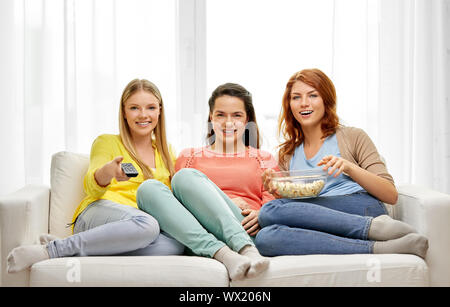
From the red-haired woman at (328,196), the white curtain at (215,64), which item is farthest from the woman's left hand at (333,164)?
the white curtain at (215,64)

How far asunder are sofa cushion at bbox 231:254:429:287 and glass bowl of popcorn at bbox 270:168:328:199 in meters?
0.31

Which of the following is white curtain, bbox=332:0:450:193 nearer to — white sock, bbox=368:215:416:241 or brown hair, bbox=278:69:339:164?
brown hair, bbox=278:69:339:164

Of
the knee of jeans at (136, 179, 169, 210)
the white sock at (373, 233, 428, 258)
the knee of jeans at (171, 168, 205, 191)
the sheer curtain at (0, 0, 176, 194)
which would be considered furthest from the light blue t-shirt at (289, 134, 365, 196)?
the sheer curtain at (0, 0, 176, 194)

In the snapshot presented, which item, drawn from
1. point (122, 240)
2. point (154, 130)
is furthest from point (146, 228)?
point (154, 130)

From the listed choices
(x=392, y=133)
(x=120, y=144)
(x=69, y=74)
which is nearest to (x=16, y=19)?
(x=69, y=74)

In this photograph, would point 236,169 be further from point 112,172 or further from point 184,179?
point 112,172

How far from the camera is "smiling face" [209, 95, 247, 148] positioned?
84.4 inches

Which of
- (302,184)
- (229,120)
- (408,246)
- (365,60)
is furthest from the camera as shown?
(365,60)

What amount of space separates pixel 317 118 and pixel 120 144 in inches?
33.7

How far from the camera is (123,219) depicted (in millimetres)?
1710

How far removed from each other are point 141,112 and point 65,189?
0.46 metres

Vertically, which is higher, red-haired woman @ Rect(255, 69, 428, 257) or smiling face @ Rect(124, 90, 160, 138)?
smiling face @ Rect(124, 90, 160, 138)

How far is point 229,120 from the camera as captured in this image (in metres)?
2.15

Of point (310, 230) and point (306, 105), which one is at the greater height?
point (306, 105)
